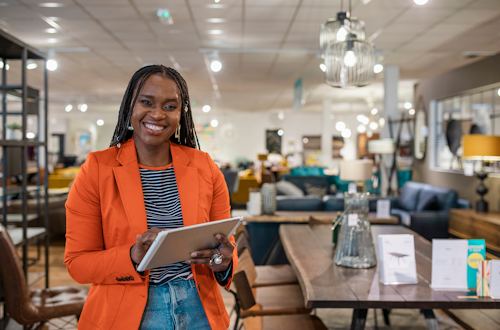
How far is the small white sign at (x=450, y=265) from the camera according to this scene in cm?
198

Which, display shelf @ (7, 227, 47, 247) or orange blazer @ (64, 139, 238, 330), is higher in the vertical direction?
orange blazer @ (64, 139, 238, 330)

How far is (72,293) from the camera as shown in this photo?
2.81 meters

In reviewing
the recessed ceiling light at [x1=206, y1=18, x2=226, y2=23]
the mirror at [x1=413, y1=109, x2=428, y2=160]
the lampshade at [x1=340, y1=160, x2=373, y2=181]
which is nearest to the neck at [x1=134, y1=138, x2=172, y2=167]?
the lampshade at [x1=340, y1=160, x2=373, y2=181]

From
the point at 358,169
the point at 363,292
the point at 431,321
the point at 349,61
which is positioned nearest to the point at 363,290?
the point at 363,292

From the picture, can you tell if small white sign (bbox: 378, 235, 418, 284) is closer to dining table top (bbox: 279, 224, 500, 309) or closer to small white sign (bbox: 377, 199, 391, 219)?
dining table top (bbox: 279, 224, 500, 309)

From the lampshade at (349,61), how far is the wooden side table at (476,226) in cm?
259

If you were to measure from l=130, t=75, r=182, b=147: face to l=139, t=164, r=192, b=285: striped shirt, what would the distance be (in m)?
0.11

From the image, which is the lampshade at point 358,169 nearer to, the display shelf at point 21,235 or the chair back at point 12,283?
the display shelf at point 21,235

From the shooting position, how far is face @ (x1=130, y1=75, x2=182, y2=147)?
124cm

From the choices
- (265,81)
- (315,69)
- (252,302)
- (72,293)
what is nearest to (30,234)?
(72,293)

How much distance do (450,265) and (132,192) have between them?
5.27ft

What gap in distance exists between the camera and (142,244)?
1.11m

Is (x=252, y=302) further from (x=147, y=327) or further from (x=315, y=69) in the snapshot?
(x=315, y=69)

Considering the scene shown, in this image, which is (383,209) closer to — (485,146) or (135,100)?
(485,146)
